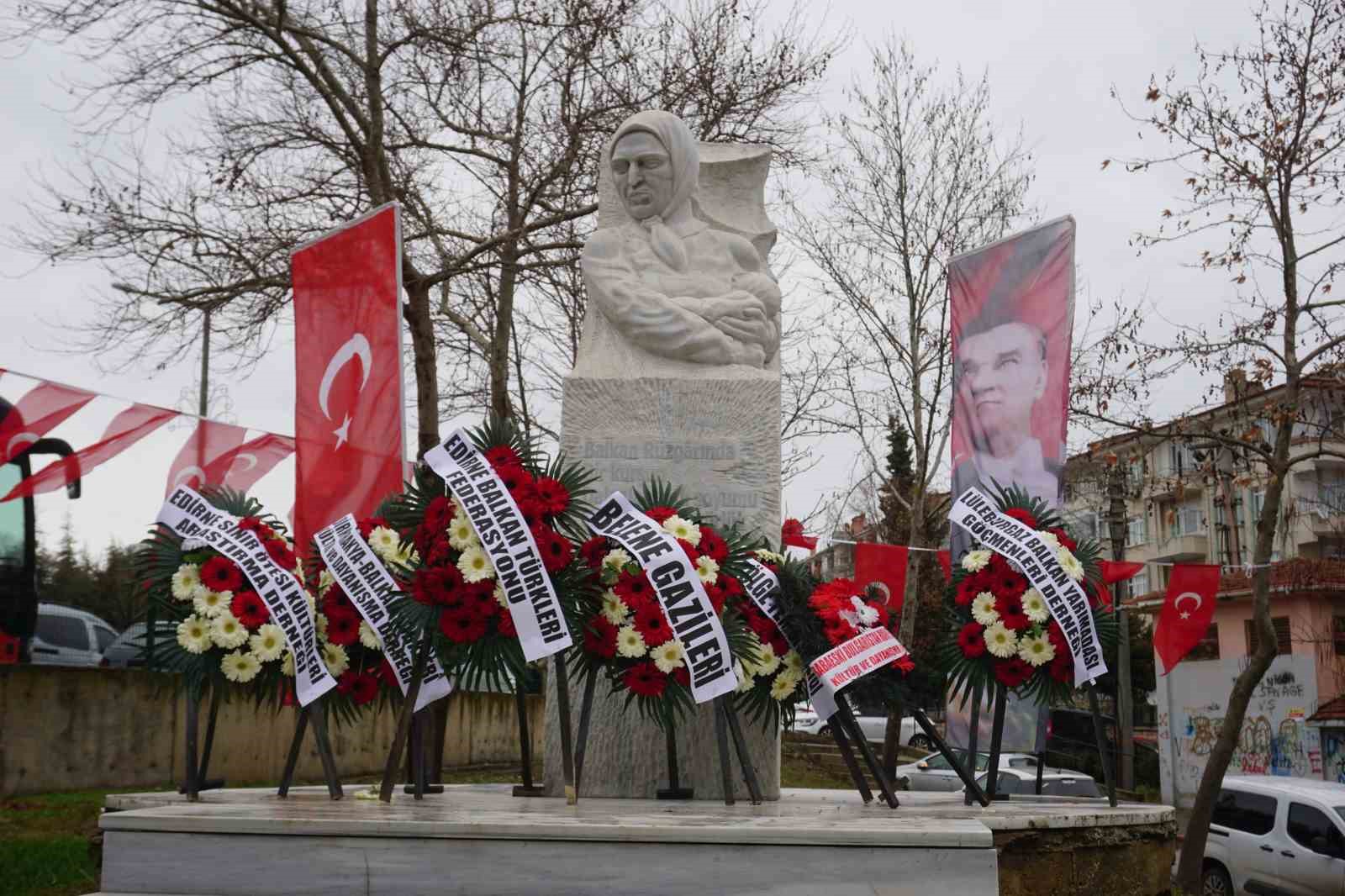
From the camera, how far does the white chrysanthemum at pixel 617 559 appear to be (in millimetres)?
6102

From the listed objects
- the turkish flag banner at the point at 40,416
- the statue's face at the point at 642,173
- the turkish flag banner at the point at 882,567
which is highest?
the statue's face at the point at 642,173

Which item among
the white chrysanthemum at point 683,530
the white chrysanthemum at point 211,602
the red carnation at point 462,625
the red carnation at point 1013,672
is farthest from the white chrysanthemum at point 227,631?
the red carnation at point 1013,672

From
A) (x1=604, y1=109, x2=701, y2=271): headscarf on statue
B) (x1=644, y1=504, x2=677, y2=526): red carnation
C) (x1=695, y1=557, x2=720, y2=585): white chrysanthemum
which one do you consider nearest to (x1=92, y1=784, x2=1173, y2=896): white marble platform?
(x1=695, y1=557, x2=720, y2=585): white chrysanthemum

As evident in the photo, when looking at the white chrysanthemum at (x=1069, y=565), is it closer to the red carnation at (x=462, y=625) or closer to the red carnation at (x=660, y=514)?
the red carnation at (x=660, y=514)

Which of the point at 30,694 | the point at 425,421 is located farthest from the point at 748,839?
the point at 425,421

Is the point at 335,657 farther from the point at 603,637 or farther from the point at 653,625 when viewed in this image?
the point at 653,625

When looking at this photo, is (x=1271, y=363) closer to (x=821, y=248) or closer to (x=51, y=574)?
(x=821, y=248)

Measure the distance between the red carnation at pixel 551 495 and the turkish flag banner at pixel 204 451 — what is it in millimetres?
7226

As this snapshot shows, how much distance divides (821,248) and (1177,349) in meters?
Result: 9.15

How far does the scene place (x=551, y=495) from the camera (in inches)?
236

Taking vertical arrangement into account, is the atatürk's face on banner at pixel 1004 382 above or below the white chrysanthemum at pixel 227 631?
above

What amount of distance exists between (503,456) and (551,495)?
29cm

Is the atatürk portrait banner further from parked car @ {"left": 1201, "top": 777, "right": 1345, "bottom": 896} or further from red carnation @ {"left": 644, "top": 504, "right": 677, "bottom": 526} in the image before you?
parked car @ {"left": 1201, "top": 777, "right": 1345, "bottom": 896}

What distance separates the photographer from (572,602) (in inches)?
238
